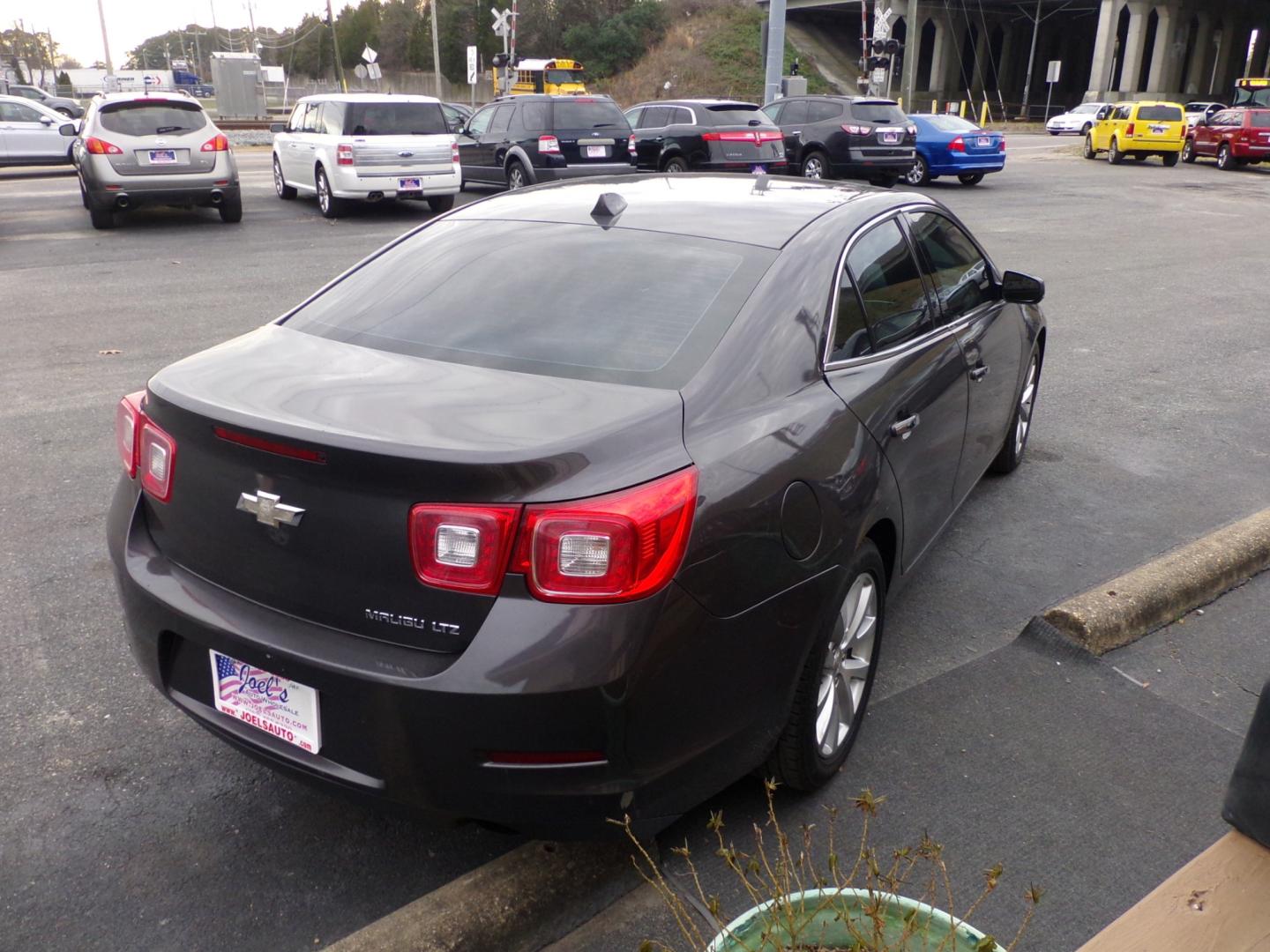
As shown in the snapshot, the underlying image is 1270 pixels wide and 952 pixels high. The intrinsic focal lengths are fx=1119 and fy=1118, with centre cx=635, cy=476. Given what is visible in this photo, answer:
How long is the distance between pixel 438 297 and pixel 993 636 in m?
2.37

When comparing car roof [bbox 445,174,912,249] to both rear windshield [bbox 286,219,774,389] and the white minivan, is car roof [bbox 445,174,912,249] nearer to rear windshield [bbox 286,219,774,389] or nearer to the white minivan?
rear windshield [bbox 286,219,774,389]

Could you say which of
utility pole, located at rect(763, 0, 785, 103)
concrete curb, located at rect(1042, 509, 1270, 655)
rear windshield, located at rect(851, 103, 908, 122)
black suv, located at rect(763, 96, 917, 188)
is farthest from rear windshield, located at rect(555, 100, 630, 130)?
concrete curb, located at rect(1042, 509, 1270, 655)

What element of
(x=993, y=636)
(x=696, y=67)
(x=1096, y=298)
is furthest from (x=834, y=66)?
(x=993, y=636)

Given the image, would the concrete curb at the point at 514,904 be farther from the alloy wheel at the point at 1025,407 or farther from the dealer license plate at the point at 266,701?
the alloy wheel at the point at 1025,407

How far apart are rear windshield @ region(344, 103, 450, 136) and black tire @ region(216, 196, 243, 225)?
176 cm

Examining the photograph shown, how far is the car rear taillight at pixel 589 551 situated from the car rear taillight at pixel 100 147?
45.5 feet

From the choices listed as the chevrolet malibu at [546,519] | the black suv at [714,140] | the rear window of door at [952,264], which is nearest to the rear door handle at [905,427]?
the chevrolet malibu at [546,519]

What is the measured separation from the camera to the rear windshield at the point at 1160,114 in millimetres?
29328

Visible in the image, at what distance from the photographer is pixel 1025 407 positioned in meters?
5.93

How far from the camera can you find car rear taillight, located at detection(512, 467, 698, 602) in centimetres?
234

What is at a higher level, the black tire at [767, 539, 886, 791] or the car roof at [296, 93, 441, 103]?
the car roof at [296, 93, 441, 103]

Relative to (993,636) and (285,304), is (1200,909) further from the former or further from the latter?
(285,304)

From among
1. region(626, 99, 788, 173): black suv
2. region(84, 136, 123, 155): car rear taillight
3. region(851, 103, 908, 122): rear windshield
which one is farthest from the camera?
region(851, 103, 908, 122): rear windshield

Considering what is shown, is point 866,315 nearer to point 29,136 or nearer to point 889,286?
point 889,286
